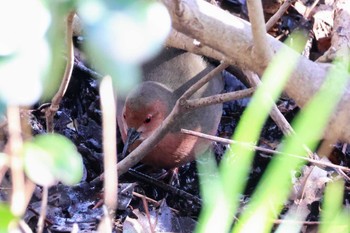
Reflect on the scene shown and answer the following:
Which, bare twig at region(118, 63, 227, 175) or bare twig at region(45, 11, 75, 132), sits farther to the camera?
bare twig at region(118, 63, 227, 175)

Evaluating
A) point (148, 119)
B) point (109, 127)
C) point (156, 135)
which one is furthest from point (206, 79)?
point (109, 127)

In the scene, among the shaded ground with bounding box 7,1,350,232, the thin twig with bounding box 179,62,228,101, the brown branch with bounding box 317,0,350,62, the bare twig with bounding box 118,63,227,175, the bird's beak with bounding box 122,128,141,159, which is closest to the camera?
the thin twig with bounding box 179,62,228,101

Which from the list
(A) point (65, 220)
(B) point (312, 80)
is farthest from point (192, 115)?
(B) point (312, 80)

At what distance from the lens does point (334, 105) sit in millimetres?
1566

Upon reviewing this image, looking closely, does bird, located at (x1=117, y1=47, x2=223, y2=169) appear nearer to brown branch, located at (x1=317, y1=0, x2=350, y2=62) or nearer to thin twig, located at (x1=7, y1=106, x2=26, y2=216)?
brown branch, located at (x1=317, y1=0, x2=350, y2=62)

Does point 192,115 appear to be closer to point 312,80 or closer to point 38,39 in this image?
point 312,80

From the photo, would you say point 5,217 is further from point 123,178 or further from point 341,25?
point 341,25

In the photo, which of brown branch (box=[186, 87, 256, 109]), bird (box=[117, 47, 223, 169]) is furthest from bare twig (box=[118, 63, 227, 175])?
bird (box=[117, 47, 223, 169])

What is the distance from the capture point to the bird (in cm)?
319

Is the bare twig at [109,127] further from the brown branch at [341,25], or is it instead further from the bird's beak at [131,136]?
the brown branch at [341,25]

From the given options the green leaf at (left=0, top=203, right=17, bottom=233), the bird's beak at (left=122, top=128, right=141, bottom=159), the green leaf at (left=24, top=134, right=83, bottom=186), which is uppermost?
the green leaf at (left=24, top=134, right=83, bottom=186)

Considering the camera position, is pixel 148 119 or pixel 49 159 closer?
pixel 49 159

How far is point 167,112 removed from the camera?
129 inches

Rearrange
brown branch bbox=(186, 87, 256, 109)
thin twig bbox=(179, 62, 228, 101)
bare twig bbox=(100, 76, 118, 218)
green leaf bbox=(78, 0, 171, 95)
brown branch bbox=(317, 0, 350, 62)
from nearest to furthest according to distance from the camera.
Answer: green leaf bbox=(78, 0, 171, 95)
bare twig bbox=(100, 76, 118, 218)
brown branch bbox=(186, 87, 256, 109)
thin twig bbox=(179, 62, 228, 101)
brown branch bbox=(317, 0, 350, 62)
